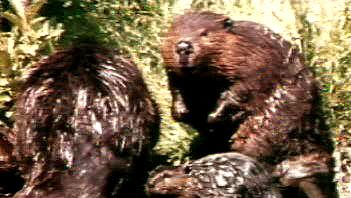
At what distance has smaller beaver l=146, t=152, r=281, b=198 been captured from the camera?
16.3ft

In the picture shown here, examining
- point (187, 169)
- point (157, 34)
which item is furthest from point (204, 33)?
point (157, 34)

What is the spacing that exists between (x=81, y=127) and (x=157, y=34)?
211cm

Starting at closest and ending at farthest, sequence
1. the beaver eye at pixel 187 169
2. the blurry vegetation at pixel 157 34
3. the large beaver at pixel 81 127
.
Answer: the large beaver at pixel 81 127, the beaver eye at pixel 187 169, the blurry vegetation at pixel 157 34

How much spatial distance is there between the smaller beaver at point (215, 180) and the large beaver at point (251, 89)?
1.53 feet

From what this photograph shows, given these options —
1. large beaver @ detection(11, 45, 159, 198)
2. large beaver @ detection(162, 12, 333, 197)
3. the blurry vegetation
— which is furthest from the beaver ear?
the blurry vegetation

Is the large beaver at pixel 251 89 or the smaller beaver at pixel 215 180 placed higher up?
the large beaver at pixel 251 89

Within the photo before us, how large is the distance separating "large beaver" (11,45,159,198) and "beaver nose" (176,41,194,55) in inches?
14.1

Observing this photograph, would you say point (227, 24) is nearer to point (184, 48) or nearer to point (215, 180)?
point (184, 48)

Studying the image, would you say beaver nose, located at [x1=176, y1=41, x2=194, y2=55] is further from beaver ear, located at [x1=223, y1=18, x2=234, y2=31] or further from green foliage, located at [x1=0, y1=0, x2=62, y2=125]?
green foliage, located at [x1=0, y1=0, x2=62, y2=125]

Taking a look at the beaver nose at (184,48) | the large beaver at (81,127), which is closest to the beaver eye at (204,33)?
the beaver nose at (184,48)

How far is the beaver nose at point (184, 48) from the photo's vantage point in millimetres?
5359

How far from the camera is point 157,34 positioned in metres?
6.79

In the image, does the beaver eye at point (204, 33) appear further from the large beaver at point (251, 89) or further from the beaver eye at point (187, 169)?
the beaver eye at point (187, 169)

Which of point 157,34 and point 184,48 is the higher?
point 157,34
